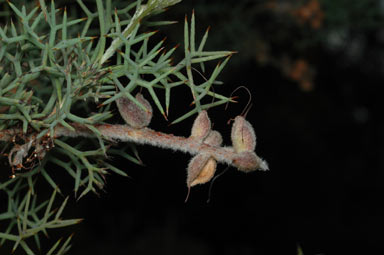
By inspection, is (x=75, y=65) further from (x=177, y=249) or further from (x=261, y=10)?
(x=177, y=249)

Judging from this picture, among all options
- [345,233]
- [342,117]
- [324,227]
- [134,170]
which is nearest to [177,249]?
[134,170]

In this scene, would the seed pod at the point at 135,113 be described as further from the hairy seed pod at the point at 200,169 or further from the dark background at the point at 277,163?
the dark background at the point at 277,163

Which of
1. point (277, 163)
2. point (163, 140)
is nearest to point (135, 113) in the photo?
point (163, 140)

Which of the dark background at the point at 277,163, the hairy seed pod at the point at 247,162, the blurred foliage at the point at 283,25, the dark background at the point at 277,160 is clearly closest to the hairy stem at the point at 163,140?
the hairy seed pod at the point at 247,162

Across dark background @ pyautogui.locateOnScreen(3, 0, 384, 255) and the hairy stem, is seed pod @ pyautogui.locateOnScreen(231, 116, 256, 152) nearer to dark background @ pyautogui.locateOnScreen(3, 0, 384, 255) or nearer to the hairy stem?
the hairy stem

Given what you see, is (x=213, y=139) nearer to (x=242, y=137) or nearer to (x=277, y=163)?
(x=242, y=137)

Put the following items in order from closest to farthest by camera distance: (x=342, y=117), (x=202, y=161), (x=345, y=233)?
(x=202, y=161)
(x=345, y=233)
(x=342, y=117)
